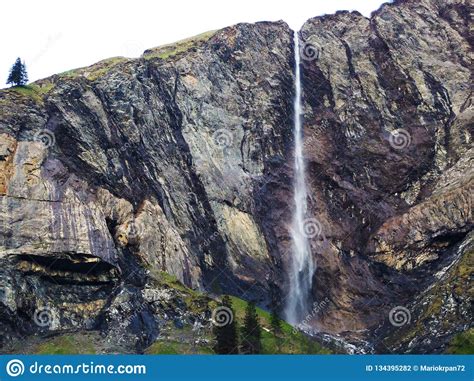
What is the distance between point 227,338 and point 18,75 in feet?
217

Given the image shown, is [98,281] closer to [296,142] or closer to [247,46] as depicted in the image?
[296,142]

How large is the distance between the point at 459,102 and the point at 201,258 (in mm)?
66935

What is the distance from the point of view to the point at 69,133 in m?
109

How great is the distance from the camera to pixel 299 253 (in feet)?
392

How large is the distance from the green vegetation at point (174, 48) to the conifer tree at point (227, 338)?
73207 millimetres

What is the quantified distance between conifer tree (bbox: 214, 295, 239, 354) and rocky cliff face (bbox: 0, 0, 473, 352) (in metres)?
9.29

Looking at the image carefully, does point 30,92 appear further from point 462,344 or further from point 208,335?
point 462,344

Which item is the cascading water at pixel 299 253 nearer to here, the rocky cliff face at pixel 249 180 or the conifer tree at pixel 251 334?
the rocky cliff face at pixel 249 180

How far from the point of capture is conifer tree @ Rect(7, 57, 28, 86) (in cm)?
12081

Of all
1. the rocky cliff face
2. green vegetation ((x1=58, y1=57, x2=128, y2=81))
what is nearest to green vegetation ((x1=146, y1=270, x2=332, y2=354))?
the rocky cliff face

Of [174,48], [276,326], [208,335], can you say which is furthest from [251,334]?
[174,48]

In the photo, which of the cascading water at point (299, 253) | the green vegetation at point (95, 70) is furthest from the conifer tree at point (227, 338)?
the green vegetation at point (95, 70)

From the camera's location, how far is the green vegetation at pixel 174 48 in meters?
147

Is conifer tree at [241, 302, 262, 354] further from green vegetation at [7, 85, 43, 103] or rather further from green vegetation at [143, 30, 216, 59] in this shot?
green vegetation at [143, 30, 216, 59]
